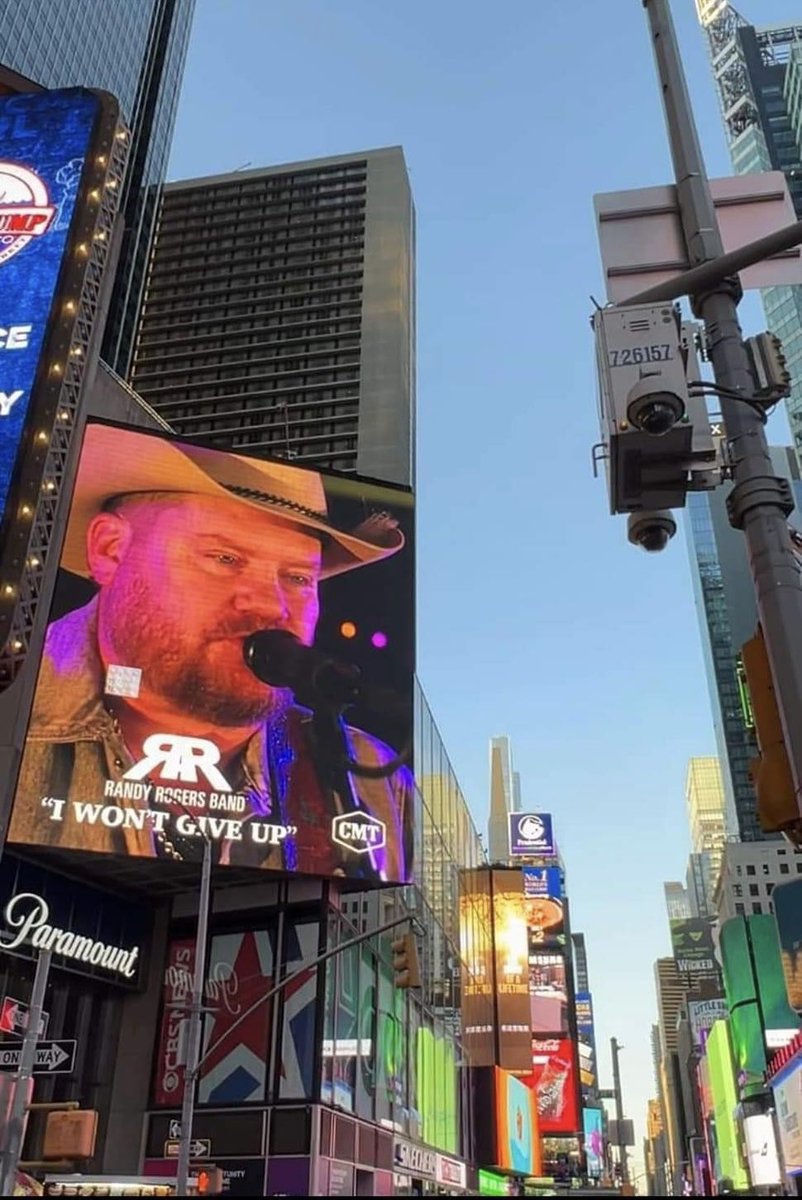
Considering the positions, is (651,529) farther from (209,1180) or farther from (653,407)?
(209,1180)

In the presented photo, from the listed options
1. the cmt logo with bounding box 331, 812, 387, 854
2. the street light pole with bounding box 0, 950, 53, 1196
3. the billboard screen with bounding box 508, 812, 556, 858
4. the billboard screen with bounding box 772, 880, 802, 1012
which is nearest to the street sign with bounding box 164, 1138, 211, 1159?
the cmt logo with bounding box 331, 812, 387, 854

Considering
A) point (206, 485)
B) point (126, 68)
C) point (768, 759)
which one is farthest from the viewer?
point (126, 68)

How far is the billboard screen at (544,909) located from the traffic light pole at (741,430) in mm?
103252

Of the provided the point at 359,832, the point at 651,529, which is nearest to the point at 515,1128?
the point at 359,832

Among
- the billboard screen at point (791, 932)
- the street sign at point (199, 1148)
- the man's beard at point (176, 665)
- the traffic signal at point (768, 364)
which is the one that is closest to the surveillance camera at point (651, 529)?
the traffic signal at point (768, 364)

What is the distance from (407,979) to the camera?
1897cm

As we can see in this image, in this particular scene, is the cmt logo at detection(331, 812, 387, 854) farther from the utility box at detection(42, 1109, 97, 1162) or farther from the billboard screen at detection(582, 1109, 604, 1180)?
the billboard screen at detection(582, 1109, 604, 1180)

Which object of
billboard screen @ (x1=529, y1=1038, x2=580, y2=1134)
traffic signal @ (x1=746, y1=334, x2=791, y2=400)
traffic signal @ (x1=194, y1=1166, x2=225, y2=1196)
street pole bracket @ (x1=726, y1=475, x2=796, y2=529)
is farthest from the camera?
billboard screen @ (x1=529, y1=1038, x2=580, y2=1134)

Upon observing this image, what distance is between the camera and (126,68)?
431ft

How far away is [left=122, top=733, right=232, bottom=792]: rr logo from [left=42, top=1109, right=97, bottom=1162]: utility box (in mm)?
19470

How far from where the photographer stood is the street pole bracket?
19.1 ft

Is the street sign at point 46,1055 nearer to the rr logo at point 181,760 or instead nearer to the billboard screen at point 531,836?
the rr logo at point 181,760

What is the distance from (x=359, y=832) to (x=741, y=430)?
2995 cm

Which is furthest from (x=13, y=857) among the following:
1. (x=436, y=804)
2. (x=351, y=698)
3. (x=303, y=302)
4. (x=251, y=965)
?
(x=303, y=302)
